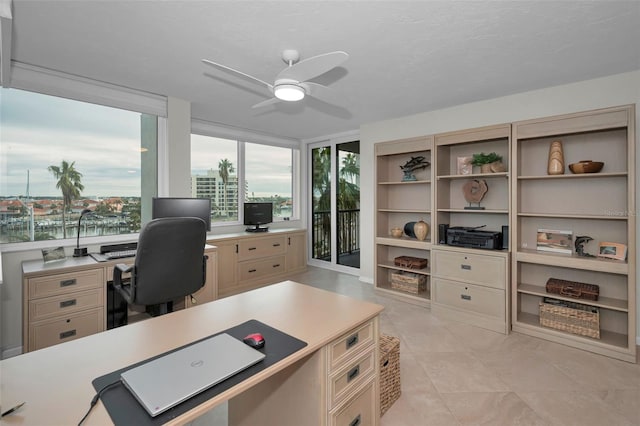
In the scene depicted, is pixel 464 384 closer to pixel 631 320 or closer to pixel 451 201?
pixel 631 320

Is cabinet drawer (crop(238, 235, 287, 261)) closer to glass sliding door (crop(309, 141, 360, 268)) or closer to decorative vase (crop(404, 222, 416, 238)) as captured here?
glass sliding door (crop(309, 141, 360, 268))

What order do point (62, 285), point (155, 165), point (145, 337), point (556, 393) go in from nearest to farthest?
1. point (145, 337)
2. point (556, 393)
3. point (62, 285)
4. point (155, 165)

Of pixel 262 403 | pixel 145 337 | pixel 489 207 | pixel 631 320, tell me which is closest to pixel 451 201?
pixel 489 207

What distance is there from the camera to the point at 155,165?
3465mm

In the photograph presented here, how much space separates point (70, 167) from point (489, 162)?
172 inches

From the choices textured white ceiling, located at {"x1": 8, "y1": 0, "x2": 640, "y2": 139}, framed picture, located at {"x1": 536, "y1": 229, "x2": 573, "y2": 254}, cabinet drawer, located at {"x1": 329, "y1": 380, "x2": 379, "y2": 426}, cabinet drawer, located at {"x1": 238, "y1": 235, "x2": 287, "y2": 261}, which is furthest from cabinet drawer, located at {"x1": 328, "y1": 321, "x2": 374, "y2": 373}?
cabinet drawer, located at {"x1": 238, "y1": 235, "x2": 287, "y2": 261}

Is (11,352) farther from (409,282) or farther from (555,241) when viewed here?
(555,241)

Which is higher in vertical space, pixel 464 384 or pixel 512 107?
pixel 512 107

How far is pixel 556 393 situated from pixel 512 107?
2.73m

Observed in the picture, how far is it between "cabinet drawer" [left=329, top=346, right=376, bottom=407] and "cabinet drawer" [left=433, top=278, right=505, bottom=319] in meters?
2.13

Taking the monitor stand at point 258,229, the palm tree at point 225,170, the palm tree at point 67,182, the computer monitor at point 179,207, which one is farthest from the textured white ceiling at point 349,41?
the monitor stand at point 258,229

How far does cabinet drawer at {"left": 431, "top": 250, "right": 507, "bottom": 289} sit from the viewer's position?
3.02 m

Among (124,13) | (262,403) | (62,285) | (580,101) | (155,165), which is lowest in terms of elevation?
(262,403)

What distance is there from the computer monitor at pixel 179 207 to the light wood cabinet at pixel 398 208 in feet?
7.52
